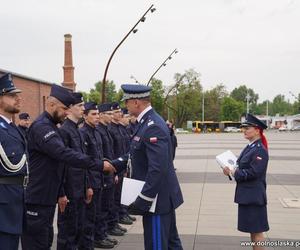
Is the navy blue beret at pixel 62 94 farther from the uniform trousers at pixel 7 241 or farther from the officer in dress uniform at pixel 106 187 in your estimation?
the officer in dress uniform at pixel 106 187

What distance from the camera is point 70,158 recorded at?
486 centimetres

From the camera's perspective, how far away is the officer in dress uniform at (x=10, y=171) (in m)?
4.00

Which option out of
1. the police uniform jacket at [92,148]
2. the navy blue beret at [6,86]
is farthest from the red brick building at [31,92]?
the navy blue beret at [6,86]

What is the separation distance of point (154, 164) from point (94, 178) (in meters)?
2.36

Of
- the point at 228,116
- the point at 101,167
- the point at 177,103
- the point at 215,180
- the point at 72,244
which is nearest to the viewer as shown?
the point at 101,167

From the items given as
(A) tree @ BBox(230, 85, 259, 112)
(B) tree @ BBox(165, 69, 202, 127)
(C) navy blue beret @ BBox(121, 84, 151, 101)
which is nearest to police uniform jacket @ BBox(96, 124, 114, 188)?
(C) navy blue beret @ BBox(121, 84, 151, 101)

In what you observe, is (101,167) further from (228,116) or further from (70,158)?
(228,116)

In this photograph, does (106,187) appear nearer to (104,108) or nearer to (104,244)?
(104,244)

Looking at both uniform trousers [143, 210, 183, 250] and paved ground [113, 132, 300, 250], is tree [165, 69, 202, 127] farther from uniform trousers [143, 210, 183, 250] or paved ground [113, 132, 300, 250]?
uniform trousers [143, 210, 183, 250]

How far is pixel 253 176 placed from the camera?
533 centimetres

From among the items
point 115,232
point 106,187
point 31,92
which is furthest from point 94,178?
point 31,92

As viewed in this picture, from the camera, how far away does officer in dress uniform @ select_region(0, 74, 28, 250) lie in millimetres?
3998

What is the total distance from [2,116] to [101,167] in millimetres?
1391

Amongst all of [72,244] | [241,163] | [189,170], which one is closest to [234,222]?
[241,163]
